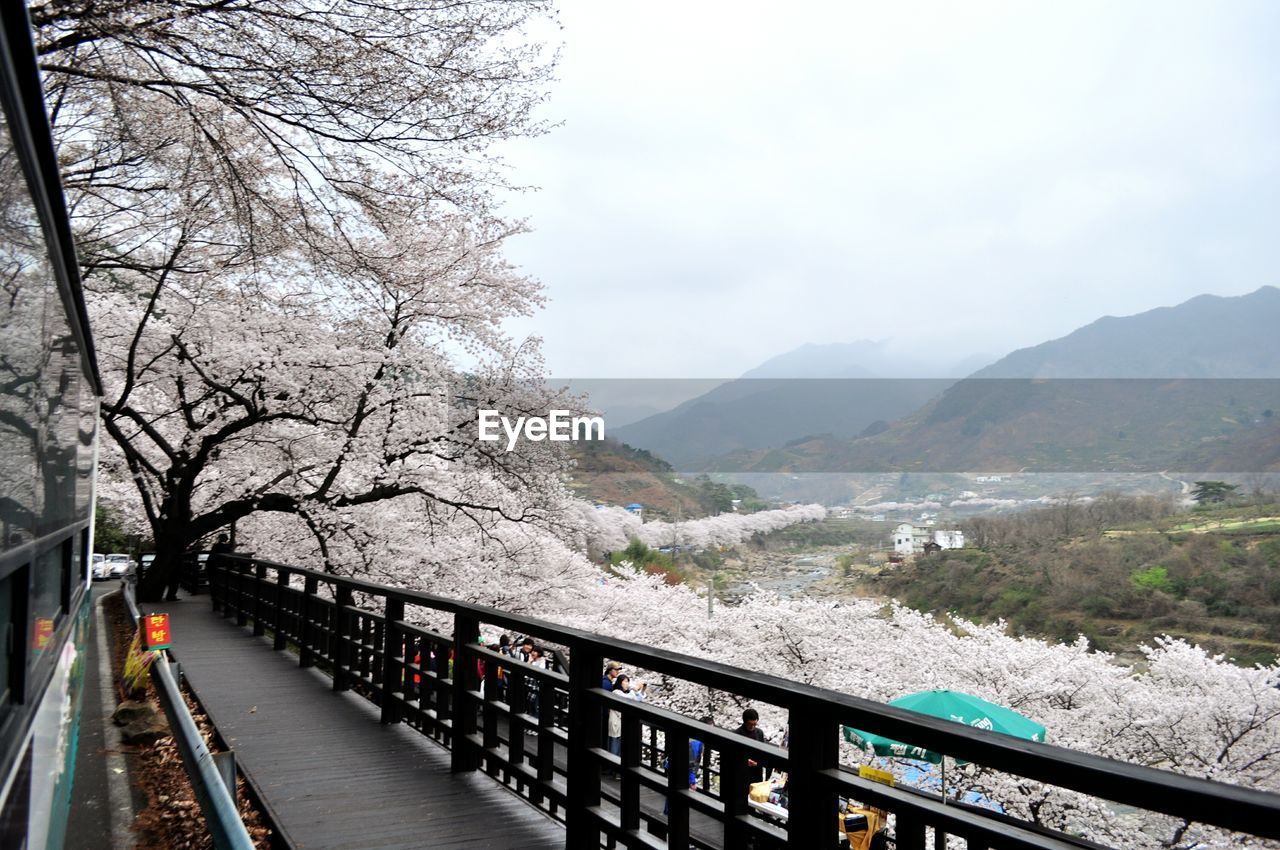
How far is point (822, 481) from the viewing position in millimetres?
57938

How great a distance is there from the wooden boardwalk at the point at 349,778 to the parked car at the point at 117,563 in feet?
98.6

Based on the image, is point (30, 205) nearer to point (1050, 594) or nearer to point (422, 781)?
point (422, 781)

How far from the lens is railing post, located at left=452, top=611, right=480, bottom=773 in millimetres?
4648

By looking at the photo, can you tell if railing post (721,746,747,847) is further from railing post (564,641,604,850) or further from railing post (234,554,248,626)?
railing post (234,554,248,626)

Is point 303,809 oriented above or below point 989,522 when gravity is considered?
above

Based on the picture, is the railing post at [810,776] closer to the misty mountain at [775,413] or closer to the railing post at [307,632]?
the railing post at [307,632]

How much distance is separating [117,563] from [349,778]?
39282mm

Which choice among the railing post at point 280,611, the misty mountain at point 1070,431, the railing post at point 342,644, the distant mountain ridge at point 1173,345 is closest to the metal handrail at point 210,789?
the railing post at point 342,644

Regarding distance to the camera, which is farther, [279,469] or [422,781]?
[279,469]

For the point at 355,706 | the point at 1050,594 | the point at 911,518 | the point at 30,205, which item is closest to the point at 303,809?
the point at 355,706

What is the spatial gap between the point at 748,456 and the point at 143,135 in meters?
58.7

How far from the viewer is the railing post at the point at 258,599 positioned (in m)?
10.4

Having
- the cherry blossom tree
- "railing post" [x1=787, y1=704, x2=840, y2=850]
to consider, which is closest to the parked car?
the cherry blossom tree

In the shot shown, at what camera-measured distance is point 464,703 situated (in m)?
4.67
